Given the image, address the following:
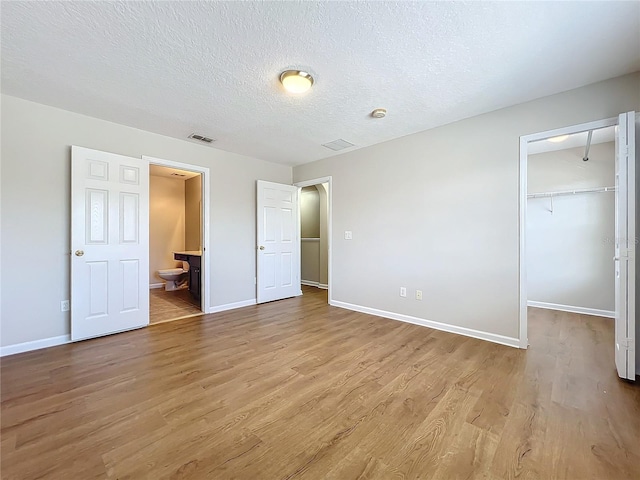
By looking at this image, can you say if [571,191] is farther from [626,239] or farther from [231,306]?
[231,306]

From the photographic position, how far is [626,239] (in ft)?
6.59

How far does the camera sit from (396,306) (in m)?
3.68

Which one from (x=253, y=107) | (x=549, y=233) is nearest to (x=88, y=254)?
(x=253, y=107)

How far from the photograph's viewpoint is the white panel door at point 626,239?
1.99 meters

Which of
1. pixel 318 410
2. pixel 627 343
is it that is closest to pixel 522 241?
pixel 627 343

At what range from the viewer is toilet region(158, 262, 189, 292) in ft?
18.8

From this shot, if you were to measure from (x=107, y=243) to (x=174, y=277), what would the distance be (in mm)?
2992

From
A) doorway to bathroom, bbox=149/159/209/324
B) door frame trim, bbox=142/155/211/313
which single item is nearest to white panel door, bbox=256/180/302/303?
door frame trim, bbox=142/155/211/313

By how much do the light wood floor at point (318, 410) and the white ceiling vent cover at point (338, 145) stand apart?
2.63 meters

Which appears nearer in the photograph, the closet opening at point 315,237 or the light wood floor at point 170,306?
the light wood floor at point 170,306

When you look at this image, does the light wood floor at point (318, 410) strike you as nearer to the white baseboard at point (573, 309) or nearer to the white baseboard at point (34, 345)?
the white baseboard at point (34, 345)

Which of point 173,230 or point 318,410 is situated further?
point 173,230

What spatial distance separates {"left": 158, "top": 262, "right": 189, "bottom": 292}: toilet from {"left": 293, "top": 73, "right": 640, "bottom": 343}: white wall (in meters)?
3.79

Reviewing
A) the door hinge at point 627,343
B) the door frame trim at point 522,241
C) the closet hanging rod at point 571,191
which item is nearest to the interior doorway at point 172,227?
the door frame trim at point 522,241
